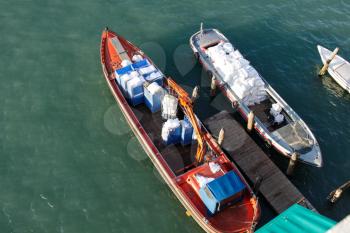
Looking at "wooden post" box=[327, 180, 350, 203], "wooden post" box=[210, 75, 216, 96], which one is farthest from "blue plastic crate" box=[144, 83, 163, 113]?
"wooden post" box=[327, 180, 350, 203]

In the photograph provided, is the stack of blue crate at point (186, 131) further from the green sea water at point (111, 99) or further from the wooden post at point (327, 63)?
the wooden post at point (327, 63)

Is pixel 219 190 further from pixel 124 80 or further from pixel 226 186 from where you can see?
pixel 124 80

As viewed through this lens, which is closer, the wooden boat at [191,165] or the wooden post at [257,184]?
the wooden boat at [191,165]

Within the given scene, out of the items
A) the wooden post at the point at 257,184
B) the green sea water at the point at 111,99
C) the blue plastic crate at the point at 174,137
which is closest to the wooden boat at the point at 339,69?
the green sea water at the point at 111,99

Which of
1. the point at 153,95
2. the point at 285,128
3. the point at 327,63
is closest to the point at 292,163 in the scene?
the point at 285,128

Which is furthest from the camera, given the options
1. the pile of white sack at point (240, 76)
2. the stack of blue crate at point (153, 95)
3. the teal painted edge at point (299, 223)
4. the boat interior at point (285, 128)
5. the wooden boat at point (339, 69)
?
the wooden boat at point (339, 69)

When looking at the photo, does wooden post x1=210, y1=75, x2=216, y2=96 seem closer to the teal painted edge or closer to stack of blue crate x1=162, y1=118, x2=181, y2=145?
stack of blue crate x1=162, y1=118, x2=181, y2=145

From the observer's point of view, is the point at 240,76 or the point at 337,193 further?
the point at 240,76
